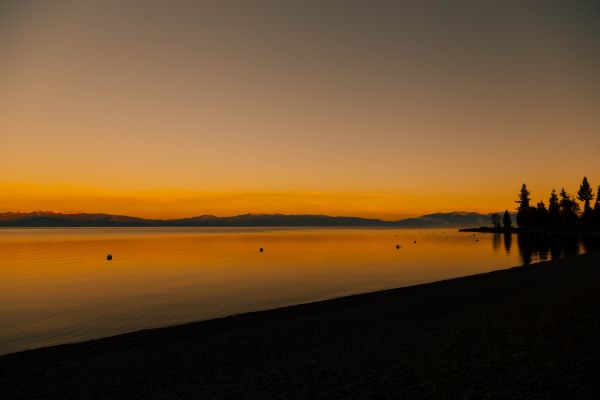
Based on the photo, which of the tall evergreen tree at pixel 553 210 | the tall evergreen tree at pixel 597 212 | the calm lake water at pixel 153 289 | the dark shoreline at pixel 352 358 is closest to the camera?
the dark shoreline at pixel 352 358

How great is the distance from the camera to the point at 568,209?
147125 mm

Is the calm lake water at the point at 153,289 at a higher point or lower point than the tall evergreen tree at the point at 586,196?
lower

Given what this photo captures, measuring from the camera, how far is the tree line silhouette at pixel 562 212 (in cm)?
13775

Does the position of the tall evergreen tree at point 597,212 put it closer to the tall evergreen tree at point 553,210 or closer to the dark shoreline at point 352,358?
the tall evergreen tree at point 553,210

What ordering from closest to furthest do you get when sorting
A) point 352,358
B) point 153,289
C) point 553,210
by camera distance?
point 352,358, point 153,289, point 553,210

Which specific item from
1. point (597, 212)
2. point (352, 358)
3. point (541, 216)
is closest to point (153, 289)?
point (352, 358)

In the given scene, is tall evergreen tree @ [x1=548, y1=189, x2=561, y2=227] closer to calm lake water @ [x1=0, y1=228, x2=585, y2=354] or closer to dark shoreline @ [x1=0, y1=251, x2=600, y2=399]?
calm lake water @ [x1=0, y1=228, x2=585, y2=354]

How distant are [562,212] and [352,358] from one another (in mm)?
162215

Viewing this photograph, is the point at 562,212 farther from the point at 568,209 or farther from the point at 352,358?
the point at 352,358

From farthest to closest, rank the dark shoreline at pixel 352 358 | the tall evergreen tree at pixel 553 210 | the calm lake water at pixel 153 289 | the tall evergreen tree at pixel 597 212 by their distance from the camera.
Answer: the tall evergreen tree at pixel 553 210, the tall evergreen tree at pixel 597 212, the calm lake water at pixel 153 289, the dark shoreline at pixel 352 358

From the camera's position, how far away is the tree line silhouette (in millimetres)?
137750

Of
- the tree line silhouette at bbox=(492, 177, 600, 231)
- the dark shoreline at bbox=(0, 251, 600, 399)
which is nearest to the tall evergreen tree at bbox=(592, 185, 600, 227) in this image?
the tree line silhouette at bbox=(492, 177, 600, 231)

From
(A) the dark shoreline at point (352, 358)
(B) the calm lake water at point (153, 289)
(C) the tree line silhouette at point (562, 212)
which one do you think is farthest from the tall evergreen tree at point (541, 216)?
(A) the dark shoreline at point (352, 358)

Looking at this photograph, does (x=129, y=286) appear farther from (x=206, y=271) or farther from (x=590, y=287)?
(x=590, y=287)
